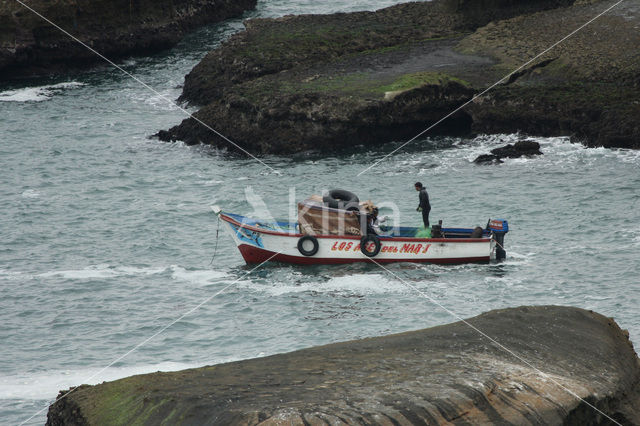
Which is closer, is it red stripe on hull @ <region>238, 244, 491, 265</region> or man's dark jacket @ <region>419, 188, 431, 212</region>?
red stripe on hull @ <region>238, 244, 491, 265</region>

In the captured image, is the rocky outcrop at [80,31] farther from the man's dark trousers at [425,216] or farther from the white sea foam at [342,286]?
the man's dark trousers at [425,216]

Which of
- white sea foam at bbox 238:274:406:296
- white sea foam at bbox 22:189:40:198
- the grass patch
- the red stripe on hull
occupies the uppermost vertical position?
the grass patch

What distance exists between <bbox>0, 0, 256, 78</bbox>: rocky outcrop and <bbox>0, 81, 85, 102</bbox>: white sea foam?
229cm

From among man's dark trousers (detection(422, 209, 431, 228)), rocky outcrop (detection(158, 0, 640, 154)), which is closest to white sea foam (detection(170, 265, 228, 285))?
man's dark trousers (detection(422, 209, 431, 228))

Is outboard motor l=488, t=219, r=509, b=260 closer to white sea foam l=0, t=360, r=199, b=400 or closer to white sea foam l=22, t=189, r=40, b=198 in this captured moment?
white sea foam l=0, t=360, r=199, b=400

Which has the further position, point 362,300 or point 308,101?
point 308,101

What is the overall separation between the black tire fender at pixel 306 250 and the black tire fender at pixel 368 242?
138cm

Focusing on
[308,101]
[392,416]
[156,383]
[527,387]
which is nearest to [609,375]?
[527,387]

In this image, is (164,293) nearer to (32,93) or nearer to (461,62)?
(461,62)

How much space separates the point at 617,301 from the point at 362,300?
6769 millimetres

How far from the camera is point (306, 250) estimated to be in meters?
26.2

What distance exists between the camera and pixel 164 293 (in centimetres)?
2483

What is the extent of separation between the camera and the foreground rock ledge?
9.98 m

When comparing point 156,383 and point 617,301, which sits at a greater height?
point 156,383
